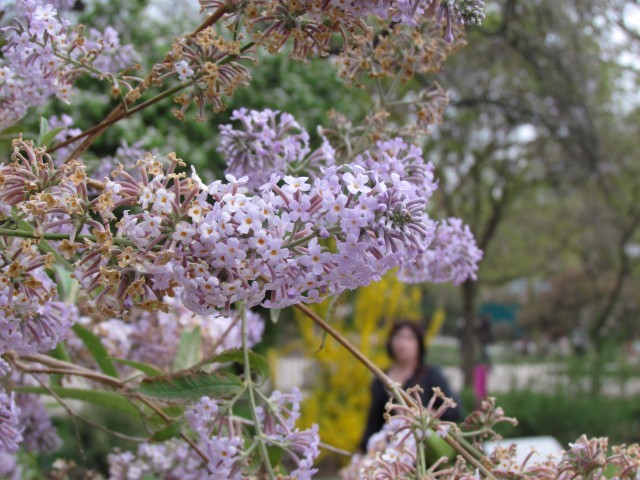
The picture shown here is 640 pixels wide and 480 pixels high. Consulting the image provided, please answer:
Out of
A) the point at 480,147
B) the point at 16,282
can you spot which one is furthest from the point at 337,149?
the point at 480,147

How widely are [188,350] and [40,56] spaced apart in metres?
0.64

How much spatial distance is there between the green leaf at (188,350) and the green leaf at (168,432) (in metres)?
0.38

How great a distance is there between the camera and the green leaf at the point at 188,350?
54.8 inches

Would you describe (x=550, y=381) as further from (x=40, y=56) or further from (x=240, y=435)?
(x=40, y=56)

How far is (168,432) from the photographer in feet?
3.28

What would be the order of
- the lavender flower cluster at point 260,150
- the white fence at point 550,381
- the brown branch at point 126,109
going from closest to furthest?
1. the brown branch at point 126,109
2. the lavender flower cluster at point 260,150
3. the white fence at point 550,381

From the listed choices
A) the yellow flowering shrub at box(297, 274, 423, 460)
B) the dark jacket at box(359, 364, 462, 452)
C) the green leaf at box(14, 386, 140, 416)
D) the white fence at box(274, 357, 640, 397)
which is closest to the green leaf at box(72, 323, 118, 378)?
the green leaf at box(14, 386, 140, 416)

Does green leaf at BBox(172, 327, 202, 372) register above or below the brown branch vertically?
below

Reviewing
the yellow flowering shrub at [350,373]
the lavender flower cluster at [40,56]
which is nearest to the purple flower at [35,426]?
the lavender flower cluster at [40,56]

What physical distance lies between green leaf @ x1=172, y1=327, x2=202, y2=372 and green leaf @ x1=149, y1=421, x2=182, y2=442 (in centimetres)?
38

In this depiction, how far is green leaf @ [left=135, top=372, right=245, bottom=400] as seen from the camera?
3.06ft

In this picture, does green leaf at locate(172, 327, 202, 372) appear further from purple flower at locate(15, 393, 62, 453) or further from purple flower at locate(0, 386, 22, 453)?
purple flower at locate(0, 386, 22, 453)

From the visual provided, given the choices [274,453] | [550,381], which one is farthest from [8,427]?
[550,381]

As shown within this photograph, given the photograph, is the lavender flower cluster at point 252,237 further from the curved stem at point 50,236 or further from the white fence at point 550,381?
the white fence at point 550,381
